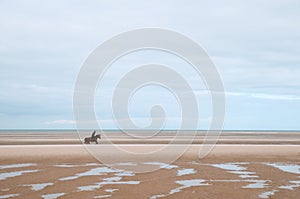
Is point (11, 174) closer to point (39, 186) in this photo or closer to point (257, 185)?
point (39, 186)

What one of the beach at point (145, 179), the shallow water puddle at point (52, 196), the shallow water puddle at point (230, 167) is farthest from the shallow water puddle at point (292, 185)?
the shallow water puddle at point (52, 196)

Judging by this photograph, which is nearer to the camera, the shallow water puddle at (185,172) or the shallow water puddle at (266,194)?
the shallow water puddle at (266,194)

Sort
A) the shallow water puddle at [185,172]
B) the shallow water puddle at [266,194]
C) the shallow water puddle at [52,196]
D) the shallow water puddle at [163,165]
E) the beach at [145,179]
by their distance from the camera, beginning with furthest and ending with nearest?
the shallow water puddle at [163,165], the shallow water puddle at [185,172], the beach at [145,179], the shallow water puddle at [266,194], the shallow water puddle at [52,196]

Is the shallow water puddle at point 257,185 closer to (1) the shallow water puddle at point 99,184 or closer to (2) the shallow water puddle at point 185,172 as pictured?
(2) the shallow water puddle at point 185,172

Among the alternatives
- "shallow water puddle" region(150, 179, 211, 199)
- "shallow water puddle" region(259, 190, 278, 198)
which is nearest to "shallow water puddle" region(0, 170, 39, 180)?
"shallow water puddle" region(150, 179, 211, 199)

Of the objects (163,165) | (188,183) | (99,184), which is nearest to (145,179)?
(188,183)

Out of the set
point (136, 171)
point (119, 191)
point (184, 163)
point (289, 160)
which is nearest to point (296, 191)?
point (119, 191)

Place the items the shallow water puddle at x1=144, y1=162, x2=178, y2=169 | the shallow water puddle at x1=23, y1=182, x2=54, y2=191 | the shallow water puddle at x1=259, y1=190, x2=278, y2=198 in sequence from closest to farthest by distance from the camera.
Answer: the shallow water puddle at x1=259, y1=190, x2=278, y2=198 < the shallow water puddle at x1=23, y1=182, x2=54, y2=191 < the shallow water puddle at x1=144, y1=162, x2=178, y2=169

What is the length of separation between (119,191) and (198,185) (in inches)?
152

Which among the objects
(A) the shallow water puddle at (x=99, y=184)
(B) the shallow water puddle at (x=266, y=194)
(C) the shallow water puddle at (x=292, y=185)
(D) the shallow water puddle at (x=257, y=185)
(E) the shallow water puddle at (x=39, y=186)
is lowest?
(B) the shallow water puddle at (x=266, y=194)

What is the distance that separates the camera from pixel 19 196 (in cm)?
1402

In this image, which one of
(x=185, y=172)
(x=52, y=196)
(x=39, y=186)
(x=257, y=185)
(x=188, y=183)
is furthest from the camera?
(x=185, y=172)

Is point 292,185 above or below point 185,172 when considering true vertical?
below

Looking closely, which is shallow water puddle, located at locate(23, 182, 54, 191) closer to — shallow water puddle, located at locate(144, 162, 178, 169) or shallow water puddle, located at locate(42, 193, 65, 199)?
shallow water puddle, located at locate(42, 193, 65, 199)
